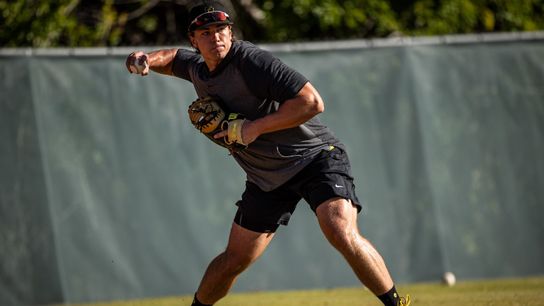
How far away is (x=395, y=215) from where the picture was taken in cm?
988

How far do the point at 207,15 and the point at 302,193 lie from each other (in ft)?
4.25

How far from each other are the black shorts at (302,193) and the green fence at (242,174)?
318cm

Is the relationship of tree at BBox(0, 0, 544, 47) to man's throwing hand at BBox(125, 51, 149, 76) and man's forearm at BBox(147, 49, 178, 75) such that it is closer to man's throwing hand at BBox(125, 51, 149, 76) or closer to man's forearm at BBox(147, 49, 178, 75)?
man's forearm at BBox(147, 49, 178, 75)

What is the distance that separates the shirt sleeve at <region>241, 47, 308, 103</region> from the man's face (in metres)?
0.17

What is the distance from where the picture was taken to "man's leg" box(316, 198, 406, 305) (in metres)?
5.85

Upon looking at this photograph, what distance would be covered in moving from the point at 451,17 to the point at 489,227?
344 cm

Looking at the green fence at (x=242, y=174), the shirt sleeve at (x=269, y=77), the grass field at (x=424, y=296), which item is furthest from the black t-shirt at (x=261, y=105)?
the green fence at (x=242, y=174)

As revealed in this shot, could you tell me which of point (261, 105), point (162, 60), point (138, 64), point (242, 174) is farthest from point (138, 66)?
point (242, 174)

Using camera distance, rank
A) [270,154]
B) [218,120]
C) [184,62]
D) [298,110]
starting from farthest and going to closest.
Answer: [184,62] < [270,154] < [218,120] < [298,110]

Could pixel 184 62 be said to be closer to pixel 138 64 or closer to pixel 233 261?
pixel 138 64

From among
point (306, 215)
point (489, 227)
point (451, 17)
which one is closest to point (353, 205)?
point (306, 215)

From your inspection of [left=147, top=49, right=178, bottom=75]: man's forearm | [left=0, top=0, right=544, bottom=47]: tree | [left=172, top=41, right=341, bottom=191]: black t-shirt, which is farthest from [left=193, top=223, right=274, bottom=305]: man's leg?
[left=0, top=0, right=544, bottom=47]: tree

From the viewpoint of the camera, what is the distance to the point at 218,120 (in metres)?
6.00

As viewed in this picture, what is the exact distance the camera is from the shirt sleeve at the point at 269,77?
5758 millimetres
